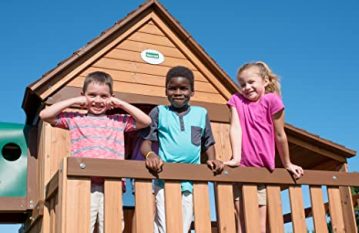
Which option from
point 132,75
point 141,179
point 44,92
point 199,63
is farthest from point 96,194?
point 199,63

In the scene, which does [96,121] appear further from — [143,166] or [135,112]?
[143,166]

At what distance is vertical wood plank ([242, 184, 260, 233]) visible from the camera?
3502 millimetres

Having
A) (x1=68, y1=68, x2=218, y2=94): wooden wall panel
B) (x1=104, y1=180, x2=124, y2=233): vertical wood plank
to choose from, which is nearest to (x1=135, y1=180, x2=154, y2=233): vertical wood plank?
(x1=104, y1=180, x2=124, y2=233): vertical wood plank

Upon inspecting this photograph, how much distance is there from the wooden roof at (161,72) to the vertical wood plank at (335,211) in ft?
11.6

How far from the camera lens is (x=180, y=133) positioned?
3.95 m

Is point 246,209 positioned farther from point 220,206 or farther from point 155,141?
point 155,141

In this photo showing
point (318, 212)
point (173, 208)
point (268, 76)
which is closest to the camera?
point (173, 208)

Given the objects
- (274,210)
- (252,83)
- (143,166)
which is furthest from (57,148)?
(274,210)

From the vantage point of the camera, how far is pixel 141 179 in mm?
3176

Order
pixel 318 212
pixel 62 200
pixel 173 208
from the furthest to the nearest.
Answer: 1. pixel 318 212
2. pixel 173 208
3. pixel 62 200

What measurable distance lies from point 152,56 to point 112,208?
4.64 meters

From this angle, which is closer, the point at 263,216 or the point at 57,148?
the point at 263,216

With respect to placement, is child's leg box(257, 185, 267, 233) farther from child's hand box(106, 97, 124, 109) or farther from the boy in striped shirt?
child's hand box(106, 97, 124, 109)

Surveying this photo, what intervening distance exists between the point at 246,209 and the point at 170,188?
25.5 inches
